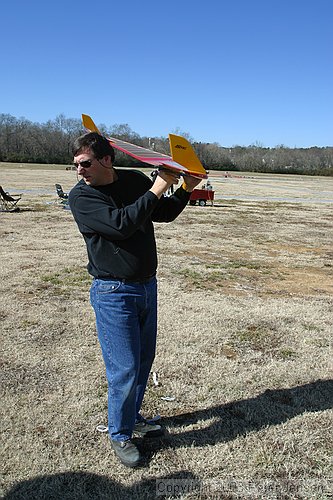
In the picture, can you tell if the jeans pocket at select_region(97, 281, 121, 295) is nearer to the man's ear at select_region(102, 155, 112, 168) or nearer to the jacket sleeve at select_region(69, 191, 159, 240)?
the jacket sleeve at select_region(69, 191, 159, 240)

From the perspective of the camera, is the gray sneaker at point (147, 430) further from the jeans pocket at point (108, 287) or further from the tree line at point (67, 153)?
the tree line at point (67, 153)

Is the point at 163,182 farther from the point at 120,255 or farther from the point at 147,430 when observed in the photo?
the point at 147,430

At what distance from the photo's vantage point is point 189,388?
3707 millimetres

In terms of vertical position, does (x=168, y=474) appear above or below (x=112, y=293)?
below

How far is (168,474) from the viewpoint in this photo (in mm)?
2670

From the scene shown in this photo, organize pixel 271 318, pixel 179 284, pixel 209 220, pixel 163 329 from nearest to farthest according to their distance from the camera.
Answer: pixel 163 329
pixel 271 318
pixel 179 284
pixel 209 220

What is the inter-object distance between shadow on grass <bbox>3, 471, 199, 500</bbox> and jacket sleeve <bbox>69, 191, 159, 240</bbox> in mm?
1449

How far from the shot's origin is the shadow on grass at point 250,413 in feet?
10.1

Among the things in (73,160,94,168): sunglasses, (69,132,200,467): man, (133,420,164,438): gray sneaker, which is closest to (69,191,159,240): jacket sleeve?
(69,132,200,467): man

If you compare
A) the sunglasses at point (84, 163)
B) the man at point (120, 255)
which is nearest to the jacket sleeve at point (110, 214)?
the man at point (120, 255)

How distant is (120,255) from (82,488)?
4.47 feet

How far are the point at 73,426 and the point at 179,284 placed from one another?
383 cm

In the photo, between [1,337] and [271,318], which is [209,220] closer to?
[271,318]

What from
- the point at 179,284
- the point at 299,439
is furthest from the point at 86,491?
the point at 179,284
